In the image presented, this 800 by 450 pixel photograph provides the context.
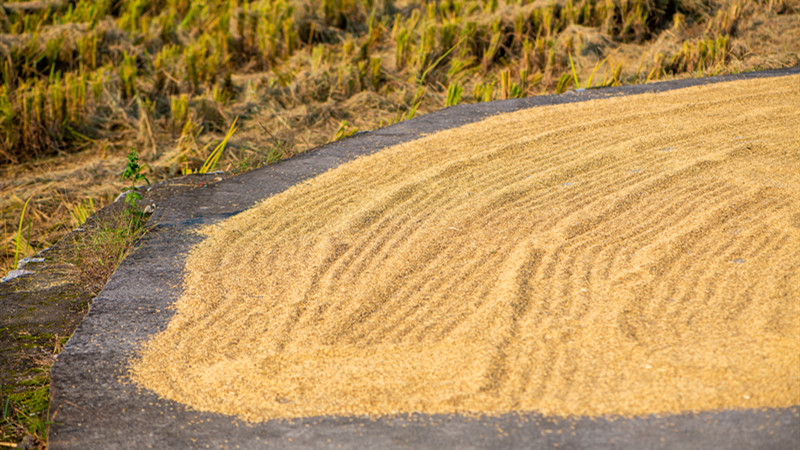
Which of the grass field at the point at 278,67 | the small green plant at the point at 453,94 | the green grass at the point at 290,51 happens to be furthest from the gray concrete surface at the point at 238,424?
the green grass at the point at 290,51

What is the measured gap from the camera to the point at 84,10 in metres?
6.33

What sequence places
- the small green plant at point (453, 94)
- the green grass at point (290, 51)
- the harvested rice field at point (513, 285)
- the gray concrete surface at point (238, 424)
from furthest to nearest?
the green grass at point (290, 51), the small green plant at point (453, 94), the harvested rice field at point (513, 285), the gray concrete surface at point (238, 424)

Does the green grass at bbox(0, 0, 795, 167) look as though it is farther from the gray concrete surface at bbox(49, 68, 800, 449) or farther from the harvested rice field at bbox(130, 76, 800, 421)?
the gray concrete surface at bbox(49, 68, 800, 449)

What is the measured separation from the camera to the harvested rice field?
150 cm

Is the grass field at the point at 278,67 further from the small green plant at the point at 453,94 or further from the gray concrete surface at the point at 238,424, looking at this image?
the gray concrete surface at the point at 238,424

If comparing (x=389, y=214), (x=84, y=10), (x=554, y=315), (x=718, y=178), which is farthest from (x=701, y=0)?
(x=84, y=10)

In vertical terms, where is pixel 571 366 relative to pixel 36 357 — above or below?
above

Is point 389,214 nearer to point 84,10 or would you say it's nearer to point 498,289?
point 498,289

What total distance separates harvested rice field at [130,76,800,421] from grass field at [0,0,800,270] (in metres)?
1.04

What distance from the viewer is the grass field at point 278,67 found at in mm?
4118

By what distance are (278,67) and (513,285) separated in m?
4.16

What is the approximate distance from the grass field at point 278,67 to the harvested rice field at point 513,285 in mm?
1041

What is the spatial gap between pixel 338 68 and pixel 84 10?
2.87 meters

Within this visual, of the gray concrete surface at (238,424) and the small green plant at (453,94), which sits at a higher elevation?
the gray concrete surface at (238,424)
